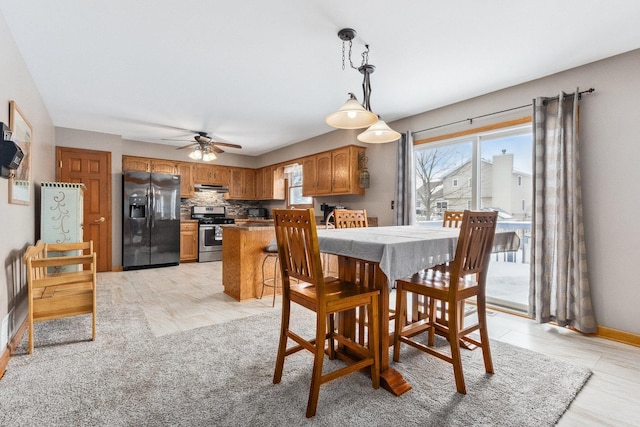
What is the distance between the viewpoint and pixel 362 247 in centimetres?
166

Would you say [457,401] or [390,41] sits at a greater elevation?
[390,41]

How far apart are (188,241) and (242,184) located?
1.79m

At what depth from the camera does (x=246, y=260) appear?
11.8ft

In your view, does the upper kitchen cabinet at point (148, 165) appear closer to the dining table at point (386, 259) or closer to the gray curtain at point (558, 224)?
the dining table at point (386, 259)

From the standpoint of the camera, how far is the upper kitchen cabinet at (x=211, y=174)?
6.67 m

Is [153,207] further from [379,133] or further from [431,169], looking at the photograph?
[431,169]

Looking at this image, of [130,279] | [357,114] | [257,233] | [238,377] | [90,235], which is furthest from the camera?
[90,235]

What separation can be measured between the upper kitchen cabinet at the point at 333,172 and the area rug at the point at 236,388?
9.39 feet

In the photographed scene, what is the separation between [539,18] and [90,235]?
20.9 ft

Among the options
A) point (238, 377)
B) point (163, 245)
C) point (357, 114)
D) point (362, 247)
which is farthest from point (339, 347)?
point (163, 245)

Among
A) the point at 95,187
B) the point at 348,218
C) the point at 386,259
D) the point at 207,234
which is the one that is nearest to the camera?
the point at 386,259

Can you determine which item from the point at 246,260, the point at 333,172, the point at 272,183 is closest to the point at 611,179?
the point at 333,172

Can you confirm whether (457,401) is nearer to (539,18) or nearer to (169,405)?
(169,405)

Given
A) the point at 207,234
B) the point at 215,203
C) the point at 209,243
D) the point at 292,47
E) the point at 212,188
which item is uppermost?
the point at 292,47
